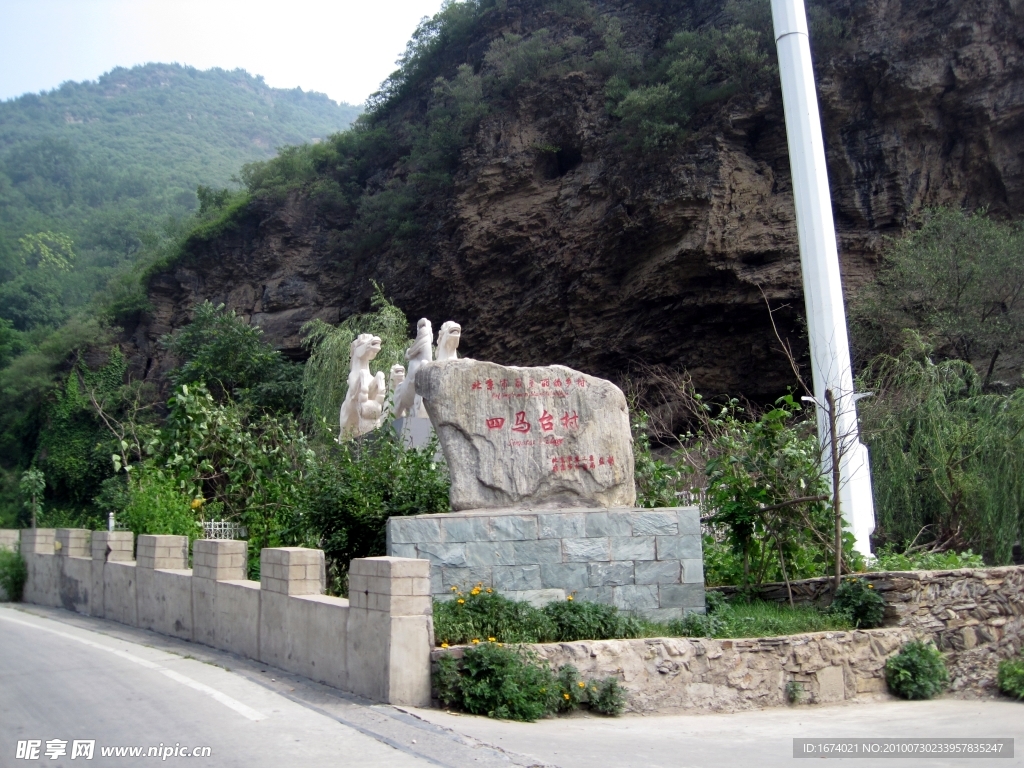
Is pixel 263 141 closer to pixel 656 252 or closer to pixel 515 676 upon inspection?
pixel 656 252

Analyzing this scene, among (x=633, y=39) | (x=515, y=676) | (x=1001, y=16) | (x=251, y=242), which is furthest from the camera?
(x=251, y=242)

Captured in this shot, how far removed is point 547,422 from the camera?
9867 millimetres

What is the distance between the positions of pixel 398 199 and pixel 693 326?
11.7 metres

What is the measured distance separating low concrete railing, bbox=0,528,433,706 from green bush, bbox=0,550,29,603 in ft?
10.6

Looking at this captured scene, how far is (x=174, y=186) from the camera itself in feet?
259

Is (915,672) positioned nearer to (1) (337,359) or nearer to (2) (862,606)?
(2) (862,606)

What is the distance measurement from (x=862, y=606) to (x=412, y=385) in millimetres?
8402

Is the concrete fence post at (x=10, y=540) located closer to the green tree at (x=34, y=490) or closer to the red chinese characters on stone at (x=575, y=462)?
the green tree at (x=34, y=490)

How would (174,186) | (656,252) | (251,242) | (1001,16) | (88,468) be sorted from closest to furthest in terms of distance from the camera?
1. (1001,16)
2. (656,252)
3. (88,468)
4. (251,242)
5. (174,186)

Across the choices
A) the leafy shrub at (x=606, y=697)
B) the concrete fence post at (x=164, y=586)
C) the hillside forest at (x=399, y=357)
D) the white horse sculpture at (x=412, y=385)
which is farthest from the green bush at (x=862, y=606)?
the white horse sculpture at (x=412, y=385)

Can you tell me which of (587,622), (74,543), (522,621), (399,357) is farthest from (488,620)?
(399,357)

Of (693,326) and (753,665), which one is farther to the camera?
(693,326)

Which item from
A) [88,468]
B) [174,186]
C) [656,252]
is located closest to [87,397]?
[88,468]

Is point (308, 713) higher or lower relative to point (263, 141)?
lower
